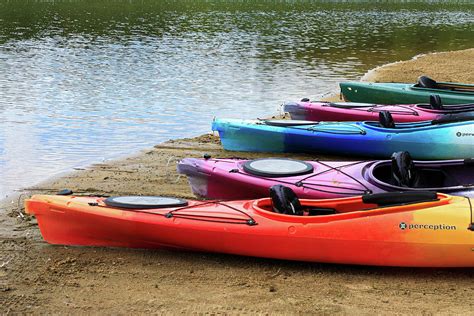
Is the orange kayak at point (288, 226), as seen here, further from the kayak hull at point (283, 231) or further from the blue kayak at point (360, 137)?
the blue kayak at point (360, 137)

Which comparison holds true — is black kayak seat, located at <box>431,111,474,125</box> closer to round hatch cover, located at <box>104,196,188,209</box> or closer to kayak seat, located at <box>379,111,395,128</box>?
kayak seat, located at <box>379,111,395,128</box>

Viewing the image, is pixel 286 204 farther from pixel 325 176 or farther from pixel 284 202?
pixel 325 176

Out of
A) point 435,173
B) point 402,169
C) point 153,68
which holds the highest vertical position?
point 402,169

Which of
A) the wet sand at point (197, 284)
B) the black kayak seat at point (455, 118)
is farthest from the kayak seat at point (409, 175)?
the black kayak seat at point (455, 118)

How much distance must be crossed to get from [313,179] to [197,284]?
1673 millimetres

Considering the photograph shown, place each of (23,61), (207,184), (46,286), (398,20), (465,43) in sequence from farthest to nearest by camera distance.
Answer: (398,20) → (465,43) → (23,61) → (207,184) → (46,286)

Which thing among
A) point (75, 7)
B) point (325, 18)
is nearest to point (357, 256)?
point (325, 18)

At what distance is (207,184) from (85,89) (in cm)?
790

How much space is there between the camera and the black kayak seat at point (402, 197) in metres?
4.85

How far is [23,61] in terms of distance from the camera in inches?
683

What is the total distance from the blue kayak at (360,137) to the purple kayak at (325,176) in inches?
72.4

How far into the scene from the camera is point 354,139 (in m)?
7.95

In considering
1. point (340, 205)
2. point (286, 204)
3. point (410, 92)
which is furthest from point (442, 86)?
point (286, 204)

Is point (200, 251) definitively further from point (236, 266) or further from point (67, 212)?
point (67, 212)
